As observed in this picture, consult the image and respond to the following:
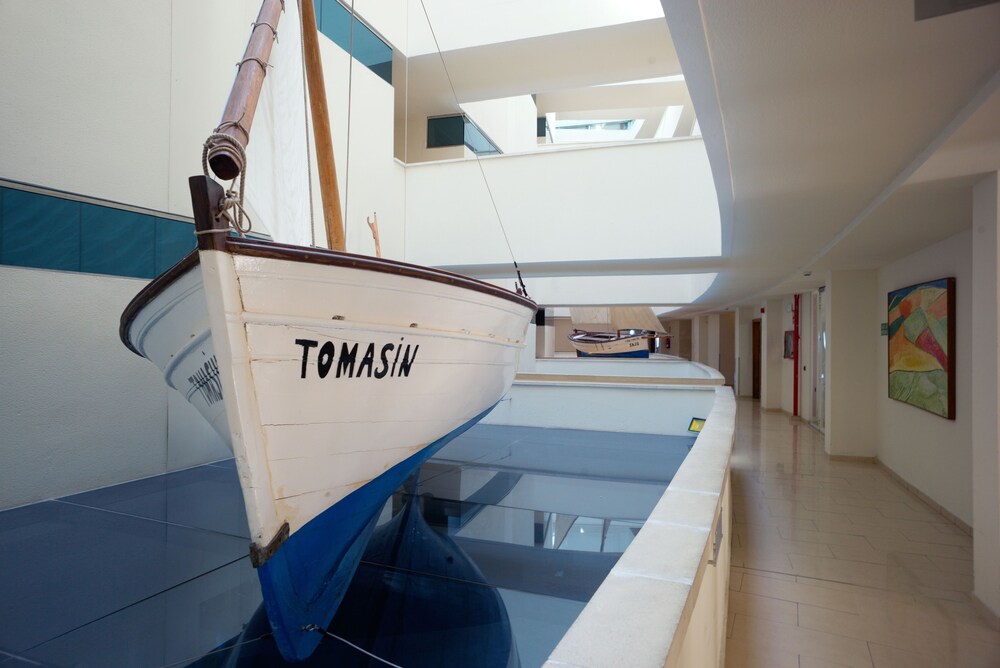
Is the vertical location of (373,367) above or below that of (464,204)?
below

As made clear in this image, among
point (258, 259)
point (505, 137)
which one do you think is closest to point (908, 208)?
point (258, 259)

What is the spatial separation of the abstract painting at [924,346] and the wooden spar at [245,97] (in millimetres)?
5117

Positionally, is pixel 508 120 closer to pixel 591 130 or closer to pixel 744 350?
pixel 744 350

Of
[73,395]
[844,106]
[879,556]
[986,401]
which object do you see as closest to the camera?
[844,106]

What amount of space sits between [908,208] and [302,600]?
14.4ft

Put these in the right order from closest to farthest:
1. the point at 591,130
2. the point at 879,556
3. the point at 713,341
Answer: the point at 879,556 < the point at 713,341 < the point at 591,130

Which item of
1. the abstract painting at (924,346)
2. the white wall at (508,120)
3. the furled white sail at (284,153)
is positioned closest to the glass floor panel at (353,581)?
the furled white sail at (284,153)

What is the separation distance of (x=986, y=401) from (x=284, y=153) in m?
4.08

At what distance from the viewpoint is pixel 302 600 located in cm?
214

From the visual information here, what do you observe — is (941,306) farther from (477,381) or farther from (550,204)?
(550,204)

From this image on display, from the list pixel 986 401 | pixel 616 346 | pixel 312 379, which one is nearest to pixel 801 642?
pixel 986 401

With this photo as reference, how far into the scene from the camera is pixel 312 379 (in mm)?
1964

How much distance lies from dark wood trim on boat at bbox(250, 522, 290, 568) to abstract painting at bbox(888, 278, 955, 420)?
4995 millimetres

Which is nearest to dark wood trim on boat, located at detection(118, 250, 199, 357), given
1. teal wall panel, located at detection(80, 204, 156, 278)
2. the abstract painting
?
teal wall panel, located at detection(80, 204, 156, 278)
